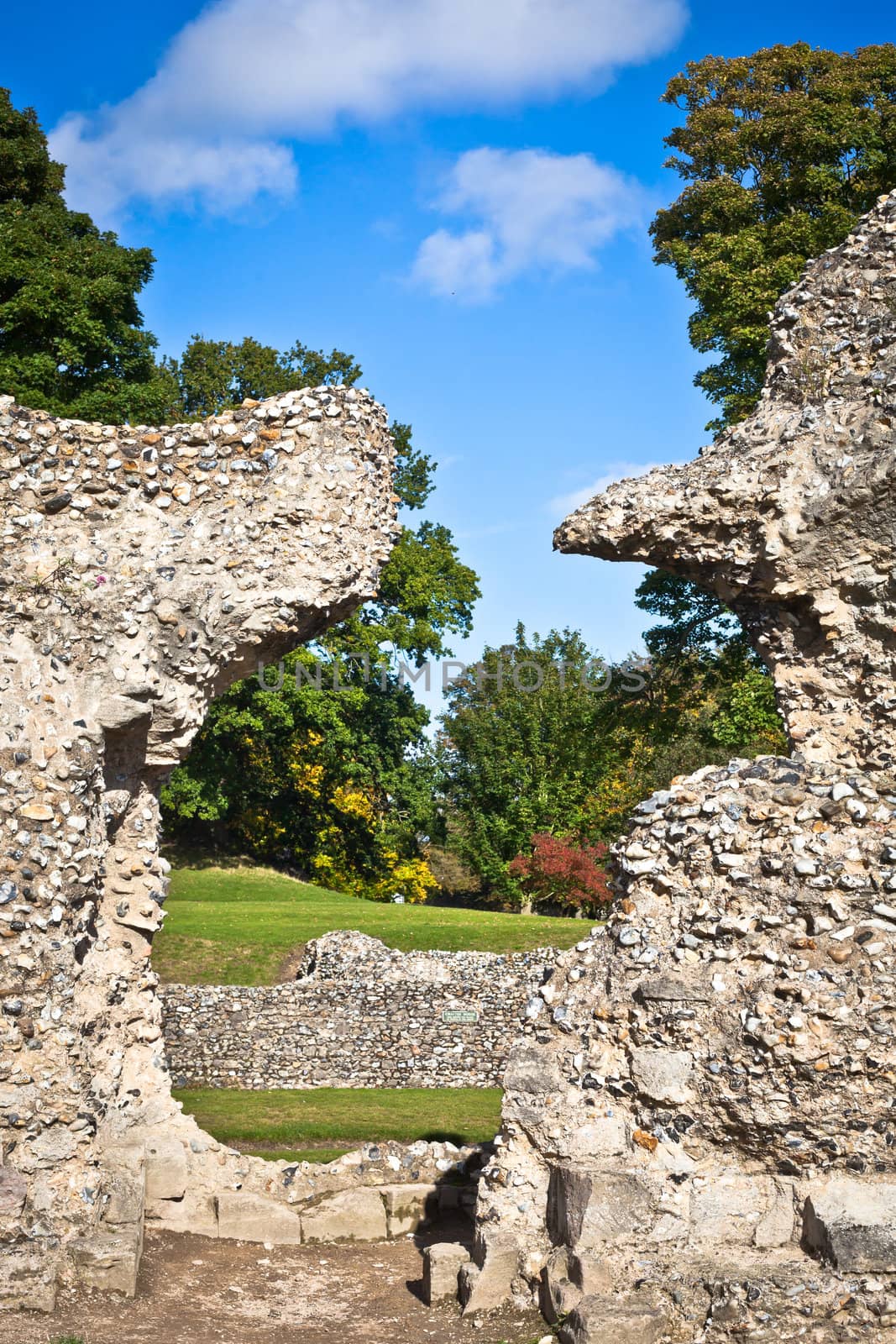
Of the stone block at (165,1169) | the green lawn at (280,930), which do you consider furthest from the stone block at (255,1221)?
the green lawn at (280,930)

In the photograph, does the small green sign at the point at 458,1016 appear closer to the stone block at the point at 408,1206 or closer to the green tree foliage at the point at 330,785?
the stone block at the point at 408,1206

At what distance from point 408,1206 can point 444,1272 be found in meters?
2.09

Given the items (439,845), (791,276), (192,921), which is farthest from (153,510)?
(439,845)

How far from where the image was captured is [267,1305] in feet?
26.9

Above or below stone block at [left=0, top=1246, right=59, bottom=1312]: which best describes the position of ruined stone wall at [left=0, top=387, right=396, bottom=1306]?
above

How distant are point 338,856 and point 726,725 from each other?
1875 cm

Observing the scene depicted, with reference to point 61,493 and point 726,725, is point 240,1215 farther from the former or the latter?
point 726,725

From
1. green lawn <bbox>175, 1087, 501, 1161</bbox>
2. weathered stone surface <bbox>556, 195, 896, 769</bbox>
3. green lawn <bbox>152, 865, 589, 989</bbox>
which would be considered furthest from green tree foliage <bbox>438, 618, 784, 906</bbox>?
weathered stone surface <bbox>556, 195, 896, 769</bbox>

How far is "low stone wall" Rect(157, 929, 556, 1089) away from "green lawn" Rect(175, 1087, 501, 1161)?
0.40m

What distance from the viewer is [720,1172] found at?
721 cm

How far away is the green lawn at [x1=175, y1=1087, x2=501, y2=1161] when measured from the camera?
1307 cm

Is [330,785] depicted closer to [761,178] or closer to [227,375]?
[227,375]

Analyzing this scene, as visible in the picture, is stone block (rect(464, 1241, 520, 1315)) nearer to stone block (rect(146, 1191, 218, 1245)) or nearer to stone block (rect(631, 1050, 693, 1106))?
stone block (rect(631, 1050, 693, 1106))

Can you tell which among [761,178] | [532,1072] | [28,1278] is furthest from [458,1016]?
[761,178]
